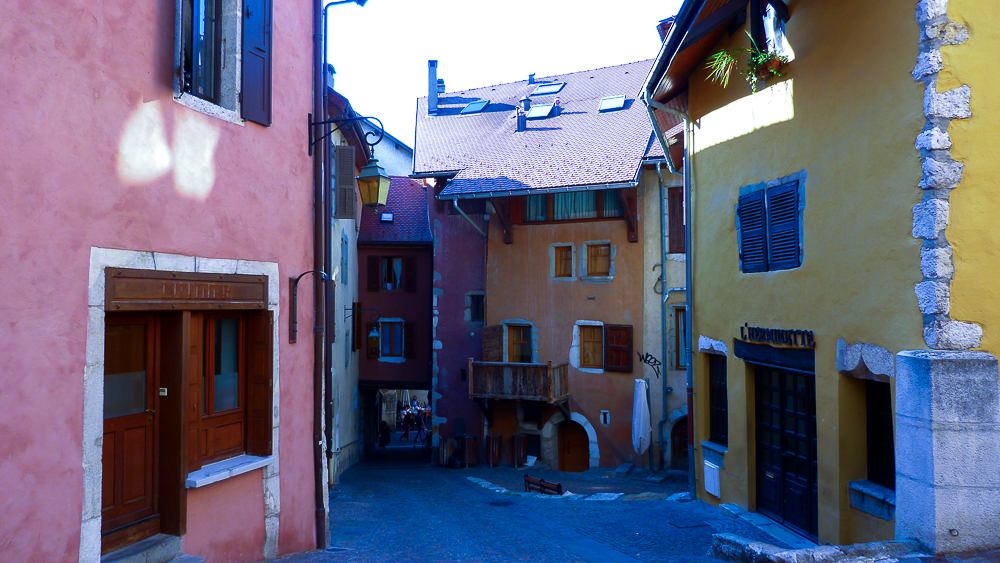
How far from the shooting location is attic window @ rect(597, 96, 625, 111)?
21453 mm

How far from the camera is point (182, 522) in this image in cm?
571

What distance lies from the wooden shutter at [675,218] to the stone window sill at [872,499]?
1186cm

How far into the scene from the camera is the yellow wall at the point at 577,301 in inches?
744

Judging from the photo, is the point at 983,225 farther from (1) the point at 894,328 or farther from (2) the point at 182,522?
(2) the point at 182,522

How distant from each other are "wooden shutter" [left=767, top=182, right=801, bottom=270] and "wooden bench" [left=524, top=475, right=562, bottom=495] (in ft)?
28.4

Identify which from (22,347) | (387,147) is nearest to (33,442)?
(22,347)

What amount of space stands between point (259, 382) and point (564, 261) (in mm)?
13803

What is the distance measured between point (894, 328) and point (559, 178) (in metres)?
13.2

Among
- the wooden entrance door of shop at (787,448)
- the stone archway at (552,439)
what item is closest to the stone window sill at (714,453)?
the wooden entrance door of shop at (787,448)

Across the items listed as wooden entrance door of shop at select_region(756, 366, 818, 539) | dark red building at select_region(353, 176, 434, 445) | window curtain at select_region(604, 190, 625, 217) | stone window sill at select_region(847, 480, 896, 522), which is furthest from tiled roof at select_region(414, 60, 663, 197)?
stone window sill at select_region(847, 480, 896, 522)

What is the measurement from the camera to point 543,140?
68.9ft

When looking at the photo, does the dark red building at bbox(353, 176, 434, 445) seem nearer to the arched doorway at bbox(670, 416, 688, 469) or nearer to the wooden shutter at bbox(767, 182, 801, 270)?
the arched doorway at bbox(670, 416, 688, 469)

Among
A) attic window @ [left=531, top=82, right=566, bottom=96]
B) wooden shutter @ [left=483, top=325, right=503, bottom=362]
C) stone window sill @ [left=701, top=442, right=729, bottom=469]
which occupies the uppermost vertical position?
attic window @ [left=531, top=82, right=566, bottom=96]

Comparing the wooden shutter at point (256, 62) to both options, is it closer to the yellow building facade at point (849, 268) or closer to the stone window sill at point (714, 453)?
the yellow building facade at point (849, 268)
